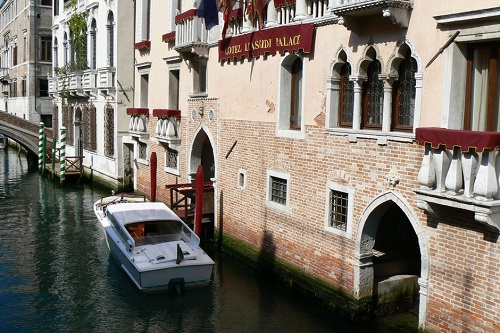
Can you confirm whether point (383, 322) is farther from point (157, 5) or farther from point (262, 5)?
point (157, 5)

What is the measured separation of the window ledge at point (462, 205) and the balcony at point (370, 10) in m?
2.19

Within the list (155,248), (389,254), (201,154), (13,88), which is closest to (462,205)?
(389,254)

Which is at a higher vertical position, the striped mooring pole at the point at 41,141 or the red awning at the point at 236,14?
the red awning at the point at 236,14

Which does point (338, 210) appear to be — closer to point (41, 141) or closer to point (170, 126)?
point (170, 126)

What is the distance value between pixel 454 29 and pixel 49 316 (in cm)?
702

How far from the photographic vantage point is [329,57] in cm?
890

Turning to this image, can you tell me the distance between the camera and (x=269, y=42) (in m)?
10.3

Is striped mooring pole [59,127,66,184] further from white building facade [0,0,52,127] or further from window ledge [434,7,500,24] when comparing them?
window ledge [434,7,500,24]

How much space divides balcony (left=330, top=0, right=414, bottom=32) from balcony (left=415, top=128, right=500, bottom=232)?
1.52 metres

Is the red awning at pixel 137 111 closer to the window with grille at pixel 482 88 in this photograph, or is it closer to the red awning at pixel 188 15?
the red awning at pixel 188 15

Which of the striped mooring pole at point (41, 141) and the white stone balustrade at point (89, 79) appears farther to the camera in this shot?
the striped mooring pole at point (41, 141)

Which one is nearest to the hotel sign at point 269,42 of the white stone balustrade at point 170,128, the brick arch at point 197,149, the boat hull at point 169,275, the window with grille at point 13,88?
the brick arch at point 197,149

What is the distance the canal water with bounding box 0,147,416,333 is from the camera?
8.59m

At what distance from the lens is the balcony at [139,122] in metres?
16.8
